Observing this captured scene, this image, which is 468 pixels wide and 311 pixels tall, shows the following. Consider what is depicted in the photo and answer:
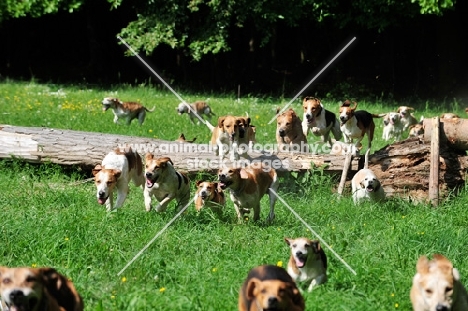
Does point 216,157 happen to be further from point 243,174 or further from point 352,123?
point 352,123

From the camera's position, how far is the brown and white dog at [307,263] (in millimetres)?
7371

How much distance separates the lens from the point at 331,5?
2605cm

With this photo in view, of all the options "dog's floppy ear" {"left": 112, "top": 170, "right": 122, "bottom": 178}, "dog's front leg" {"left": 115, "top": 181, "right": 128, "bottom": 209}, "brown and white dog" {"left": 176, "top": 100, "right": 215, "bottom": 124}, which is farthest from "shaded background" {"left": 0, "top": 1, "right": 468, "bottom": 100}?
"dog's floppy ear" {"left": 112, "top": 170, "right": 122, "bottom": 178}

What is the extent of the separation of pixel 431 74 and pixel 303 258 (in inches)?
871

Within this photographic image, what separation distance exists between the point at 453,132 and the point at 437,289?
577cm

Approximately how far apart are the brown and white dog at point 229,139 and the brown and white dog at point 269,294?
607cm

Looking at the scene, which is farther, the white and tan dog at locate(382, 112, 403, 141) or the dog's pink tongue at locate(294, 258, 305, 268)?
the white and tan dog at locate(382, 112, 403, 141)

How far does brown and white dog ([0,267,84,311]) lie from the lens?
5.29 m

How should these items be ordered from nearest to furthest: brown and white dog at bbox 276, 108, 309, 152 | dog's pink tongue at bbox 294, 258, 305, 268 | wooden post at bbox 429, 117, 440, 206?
dog's pink tongue at bbox 294, 258, 305, 268 → wooden post at bbox 429, 117, 440, 206 → brown and white dog at bbox 276, 108, 309, 152

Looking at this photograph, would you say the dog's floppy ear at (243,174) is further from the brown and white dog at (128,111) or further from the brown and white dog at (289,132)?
the brown and white dog at (128,111)

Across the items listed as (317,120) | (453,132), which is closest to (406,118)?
(317,120)

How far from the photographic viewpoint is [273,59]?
30.4 meters

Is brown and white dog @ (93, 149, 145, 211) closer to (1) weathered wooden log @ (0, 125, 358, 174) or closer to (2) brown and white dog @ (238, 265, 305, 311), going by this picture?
(1) weathered wooden log @ (0, 125, 358, 174)

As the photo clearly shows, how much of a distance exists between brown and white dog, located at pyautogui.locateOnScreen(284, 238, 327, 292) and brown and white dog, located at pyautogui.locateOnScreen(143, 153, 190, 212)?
3020 millimetres
